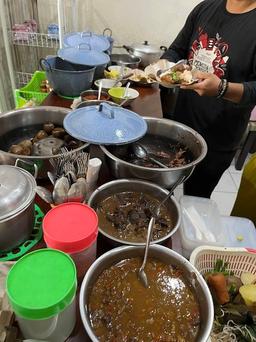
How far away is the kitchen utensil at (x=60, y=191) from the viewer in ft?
2.58

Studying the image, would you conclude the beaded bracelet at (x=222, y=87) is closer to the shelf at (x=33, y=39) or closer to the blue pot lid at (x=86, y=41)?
the blue pot lid at (x=86, y=41)

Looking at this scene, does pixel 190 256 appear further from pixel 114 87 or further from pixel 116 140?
pixel 114 87

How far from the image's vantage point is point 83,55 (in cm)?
165

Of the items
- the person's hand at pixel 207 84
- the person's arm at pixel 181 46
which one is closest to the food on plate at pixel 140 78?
the person's arm at pixel 181 46

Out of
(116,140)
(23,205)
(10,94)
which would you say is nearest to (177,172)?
(116,140)

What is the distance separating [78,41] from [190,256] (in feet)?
5.04

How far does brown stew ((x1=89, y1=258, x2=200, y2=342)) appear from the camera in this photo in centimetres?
61

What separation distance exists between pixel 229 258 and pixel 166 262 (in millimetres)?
301

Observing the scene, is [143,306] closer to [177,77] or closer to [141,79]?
[177,77]

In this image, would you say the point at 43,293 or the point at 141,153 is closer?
the point at 43,293

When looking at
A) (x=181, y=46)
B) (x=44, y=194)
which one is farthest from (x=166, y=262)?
(x=181, y=46)

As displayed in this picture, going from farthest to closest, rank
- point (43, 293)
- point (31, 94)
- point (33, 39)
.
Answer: point (33, 39), point (31, 94), point (43, 293)

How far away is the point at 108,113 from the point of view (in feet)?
3.65

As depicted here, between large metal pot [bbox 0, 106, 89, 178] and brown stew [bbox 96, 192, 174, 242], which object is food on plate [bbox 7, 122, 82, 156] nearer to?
large metal pot [bbox 0, 106, 89, 178]
